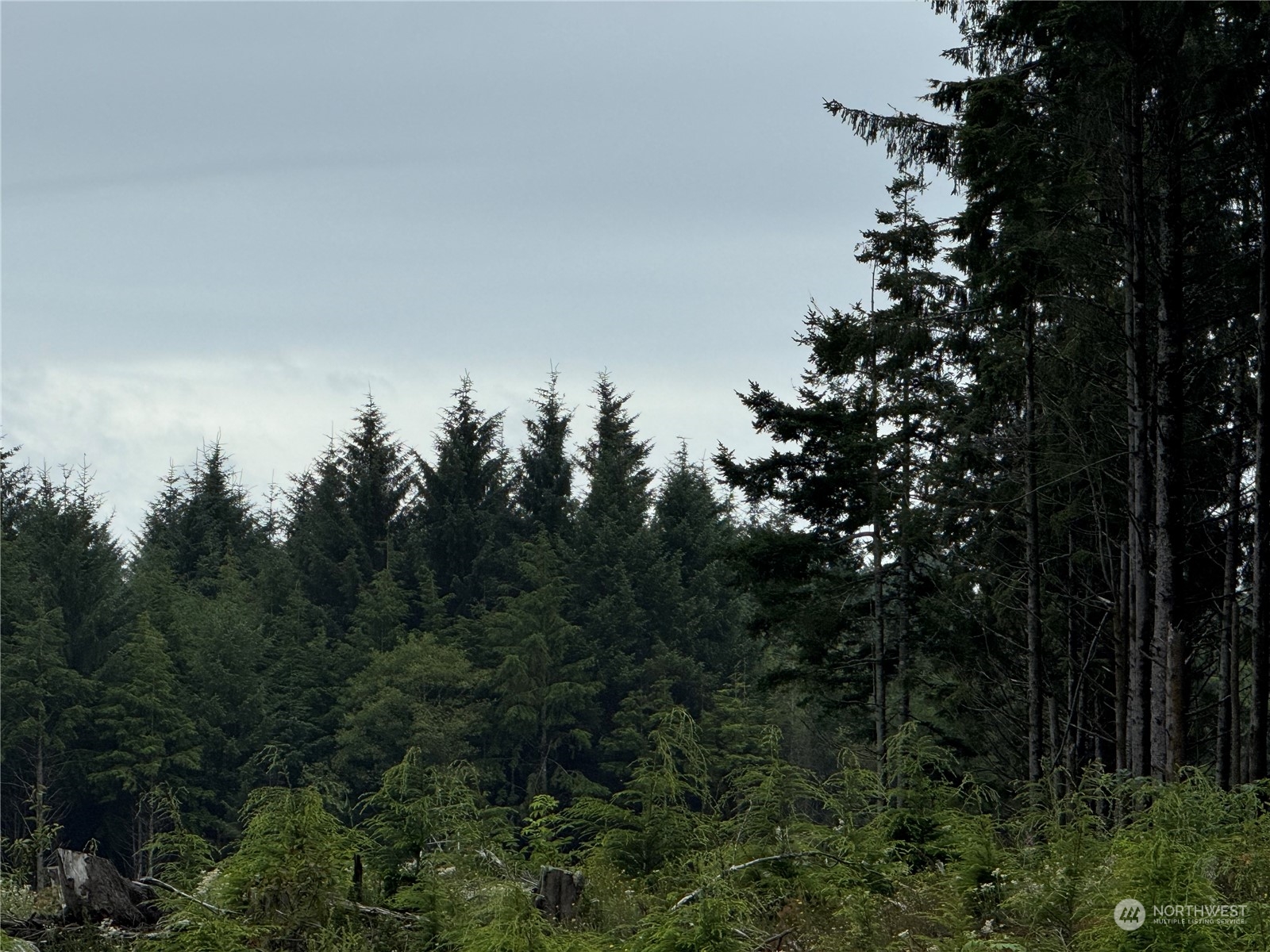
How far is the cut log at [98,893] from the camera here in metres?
7.51

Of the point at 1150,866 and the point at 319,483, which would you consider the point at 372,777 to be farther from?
the point at 1150,866

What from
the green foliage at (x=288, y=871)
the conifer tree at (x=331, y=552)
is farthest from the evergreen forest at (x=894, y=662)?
the conifer tree at (x=331, y=552)

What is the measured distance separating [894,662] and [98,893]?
19.1 meters

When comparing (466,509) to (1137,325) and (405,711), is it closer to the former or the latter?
(405,711)

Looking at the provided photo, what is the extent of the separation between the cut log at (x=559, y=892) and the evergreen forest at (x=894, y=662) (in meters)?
Result: 0.12

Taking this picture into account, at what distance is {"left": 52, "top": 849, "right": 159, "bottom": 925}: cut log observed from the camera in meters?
7.51

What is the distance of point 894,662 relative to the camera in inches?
968

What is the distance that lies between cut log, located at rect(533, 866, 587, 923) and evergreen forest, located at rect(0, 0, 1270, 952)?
121mm

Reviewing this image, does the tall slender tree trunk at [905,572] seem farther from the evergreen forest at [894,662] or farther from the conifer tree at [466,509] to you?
the conifer tree at [466,509]

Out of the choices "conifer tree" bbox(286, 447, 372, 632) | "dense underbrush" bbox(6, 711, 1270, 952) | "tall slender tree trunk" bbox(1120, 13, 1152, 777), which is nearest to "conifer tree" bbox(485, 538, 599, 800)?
"conifer tree" bbox(286, 447, 372, 632)

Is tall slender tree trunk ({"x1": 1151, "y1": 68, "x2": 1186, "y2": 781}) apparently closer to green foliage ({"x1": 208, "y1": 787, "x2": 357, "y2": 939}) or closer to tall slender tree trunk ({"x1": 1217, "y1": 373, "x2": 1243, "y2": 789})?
tall slender tree trunk ({"x1": 1217, "y1": 373, "x2": 1243, "y2": 789})

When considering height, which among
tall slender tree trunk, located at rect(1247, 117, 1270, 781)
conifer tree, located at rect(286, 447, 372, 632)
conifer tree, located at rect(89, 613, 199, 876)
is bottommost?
conifer tree, located at rect(89, 613, 199, 876)

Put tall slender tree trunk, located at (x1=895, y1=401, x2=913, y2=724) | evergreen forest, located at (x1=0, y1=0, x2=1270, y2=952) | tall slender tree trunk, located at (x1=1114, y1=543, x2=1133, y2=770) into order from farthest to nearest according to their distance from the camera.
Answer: tall slender tree trunk, located at (x1=895, y1=401, x2=913, y2=724) → tall slender tree trunk, located at (x1=1114, y1=543, x2=1133, y2=770) → evergreen forest, located at (x1=0, y1=0, x2=1270, y2=952)

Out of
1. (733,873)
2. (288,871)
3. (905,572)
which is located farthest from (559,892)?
(905,572)
